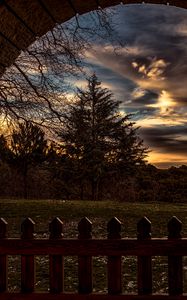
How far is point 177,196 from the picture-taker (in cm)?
2877

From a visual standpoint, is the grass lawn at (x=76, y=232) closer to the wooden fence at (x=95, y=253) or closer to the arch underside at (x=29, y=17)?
the wooden fence at (x=95, y=253)

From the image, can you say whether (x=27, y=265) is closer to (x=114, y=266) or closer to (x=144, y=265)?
(x=114, y=266)

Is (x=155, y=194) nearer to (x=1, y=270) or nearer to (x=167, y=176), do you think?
(x=167, y=176)

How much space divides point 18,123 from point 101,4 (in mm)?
11556

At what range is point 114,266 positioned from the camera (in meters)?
3.59

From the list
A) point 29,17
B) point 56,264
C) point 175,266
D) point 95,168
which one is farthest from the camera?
point 95,168

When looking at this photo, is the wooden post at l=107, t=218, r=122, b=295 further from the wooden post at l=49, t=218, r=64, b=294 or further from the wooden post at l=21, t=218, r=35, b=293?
the wooden post at l=21, t=218, r=35, b=293

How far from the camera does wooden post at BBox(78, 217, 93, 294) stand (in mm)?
3568

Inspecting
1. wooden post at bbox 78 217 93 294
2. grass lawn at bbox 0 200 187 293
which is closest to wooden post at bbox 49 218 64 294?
wooden post at bbox 78 217 93 294

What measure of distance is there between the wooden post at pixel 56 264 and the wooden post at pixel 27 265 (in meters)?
0.17

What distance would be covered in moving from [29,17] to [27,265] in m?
1.95

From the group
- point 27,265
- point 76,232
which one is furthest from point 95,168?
point 27,265

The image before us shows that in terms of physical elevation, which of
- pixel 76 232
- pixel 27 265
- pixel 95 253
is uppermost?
pixel 95 253

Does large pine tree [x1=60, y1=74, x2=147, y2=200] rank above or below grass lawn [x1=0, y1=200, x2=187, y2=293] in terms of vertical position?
above
